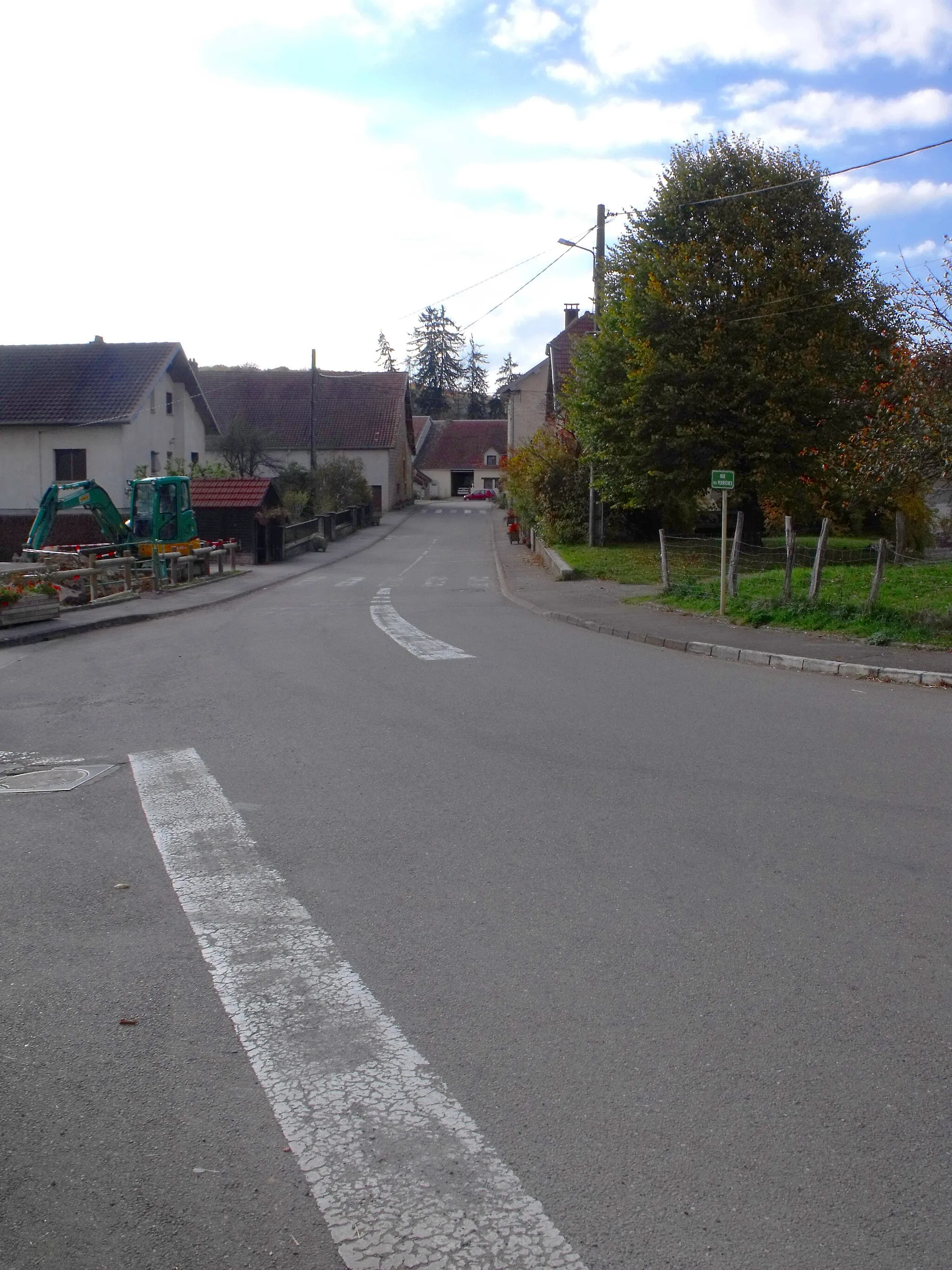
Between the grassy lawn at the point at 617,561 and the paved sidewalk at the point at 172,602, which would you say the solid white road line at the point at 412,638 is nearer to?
the paved sidewalk at the point at 172,602

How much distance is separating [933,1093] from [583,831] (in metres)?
2.96

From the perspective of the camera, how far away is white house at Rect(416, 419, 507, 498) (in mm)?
96812

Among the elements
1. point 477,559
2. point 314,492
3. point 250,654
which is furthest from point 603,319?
point 314,492

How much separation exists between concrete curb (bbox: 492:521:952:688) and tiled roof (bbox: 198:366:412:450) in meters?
49.0

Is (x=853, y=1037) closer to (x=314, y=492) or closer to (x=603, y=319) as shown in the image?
(x=603, y=319)

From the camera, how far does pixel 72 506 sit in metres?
27.7

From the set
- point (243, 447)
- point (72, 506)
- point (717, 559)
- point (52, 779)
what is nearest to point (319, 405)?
point (243, 447)

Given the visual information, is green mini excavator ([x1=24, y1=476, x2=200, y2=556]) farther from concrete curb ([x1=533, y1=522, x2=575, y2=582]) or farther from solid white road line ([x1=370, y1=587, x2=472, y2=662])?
concrete curb ([x1=533, y1=522, x2=575, y2=582])

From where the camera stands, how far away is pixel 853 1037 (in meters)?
3.89

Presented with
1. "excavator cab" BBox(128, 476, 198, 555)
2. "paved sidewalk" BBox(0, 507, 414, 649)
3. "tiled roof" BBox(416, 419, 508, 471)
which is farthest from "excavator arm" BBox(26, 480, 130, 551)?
"tiled roof" BBox(416, 419, 508, 471)

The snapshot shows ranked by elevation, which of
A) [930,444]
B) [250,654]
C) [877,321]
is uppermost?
[877,321]


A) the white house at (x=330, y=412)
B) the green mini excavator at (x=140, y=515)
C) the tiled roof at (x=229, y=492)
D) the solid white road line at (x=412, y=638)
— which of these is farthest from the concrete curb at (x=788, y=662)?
the white house at (x=330, y=412)

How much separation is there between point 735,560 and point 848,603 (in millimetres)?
2890

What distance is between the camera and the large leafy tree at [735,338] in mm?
26125
